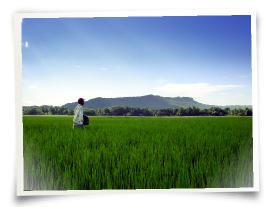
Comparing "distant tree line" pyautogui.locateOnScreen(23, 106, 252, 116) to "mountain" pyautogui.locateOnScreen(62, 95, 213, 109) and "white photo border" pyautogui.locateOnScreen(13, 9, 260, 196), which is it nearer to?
"mountain" pyautogui.locateOnScreen(62, 95, 213, 109)

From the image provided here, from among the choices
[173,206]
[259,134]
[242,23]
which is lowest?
[173,206]

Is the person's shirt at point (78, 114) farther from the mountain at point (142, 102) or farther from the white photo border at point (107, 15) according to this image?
the white photo border at point (107, 15)

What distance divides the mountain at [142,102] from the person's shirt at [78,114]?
0.04 meters

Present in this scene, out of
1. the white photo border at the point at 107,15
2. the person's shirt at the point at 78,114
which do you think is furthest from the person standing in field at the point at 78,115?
the white photo border at the point at 107,15

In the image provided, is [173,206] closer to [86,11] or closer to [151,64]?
[151,64]

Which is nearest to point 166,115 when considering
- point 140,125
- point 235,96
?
point 140,125

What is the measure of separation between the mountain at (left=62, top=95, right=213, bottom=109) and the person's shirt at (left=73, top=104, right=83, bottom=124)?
41mm

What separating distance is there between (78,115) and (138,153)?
0.61 m

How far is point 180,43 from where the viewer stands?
5887mm

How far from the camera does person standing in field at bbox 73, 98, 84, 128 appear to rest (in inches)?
229

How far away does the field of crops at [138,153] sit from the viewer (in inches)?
226

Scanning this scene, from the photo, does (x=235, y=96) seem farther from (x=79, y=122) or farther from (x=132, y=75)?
(x=79, y=122)

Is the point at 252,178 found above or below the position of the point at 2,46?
below

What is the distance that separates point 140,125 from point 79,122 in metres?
0.53
